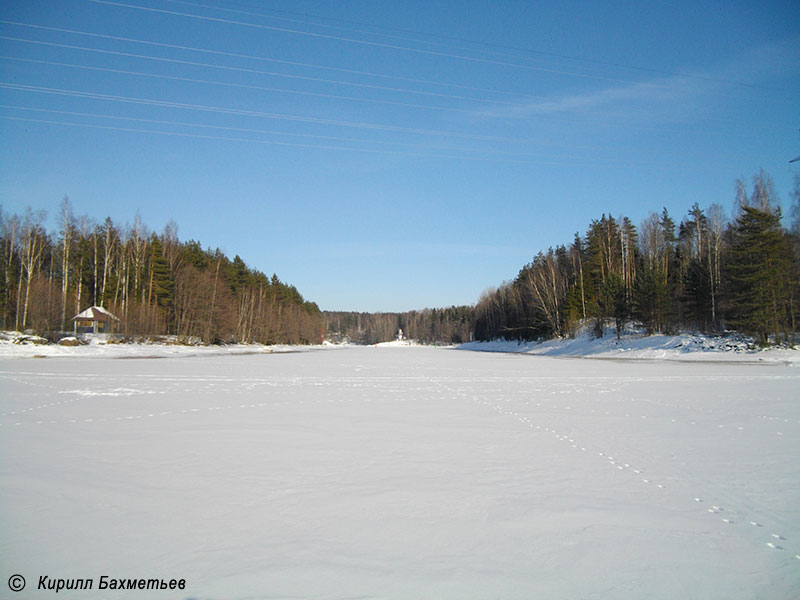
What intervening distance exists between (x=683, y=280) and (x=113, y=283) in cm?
6538

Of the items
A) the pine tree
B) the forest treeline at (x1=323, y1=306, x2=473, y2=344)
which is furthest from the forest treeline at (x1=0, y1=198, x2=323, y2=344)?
the forest treeline at (x1=323, y1=306, x2=473, y2=344)

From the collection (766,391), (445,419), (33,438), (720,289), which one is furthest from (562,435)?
(720,289)

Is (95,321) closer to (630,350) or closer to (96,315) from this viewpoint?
(96,315)

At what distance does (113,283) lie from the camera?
54.6m

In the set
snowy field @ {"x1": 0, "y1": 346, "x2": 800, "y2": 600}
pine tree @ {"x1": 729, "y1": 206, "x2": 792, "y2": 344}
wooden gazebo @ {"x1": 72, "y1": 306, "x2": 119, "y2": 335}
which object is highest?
pine tree @ {"x1": 729, "y1": 206, "x2": 792, "y2": 344}

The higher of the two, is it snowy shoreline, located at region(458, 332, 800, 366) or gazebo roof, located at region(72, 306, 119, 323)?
gazebo roof, located at region(72, 306, 119, 323)

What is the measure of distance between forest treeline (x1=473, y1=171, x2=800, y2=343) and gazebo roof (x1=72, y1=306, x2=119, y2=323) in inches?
2018

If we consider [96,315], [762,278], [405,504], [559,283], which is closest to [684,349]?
[762,278]

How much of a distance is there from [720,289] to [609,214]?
92.4 feet

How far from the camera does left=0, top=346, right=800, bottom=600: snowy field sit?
317 centimetres

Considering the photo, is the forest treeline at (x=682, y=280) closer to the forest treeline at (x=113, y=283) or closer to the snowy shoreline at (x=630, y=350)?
the snowy shoreline at (x=630, y=350)

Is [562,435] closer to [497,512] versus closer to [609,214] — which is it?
[497,512]

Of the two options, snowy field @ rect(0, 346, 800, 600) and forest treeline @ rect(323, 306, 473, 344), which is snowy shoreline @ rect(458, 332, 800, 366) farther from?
forest treeline @ rect(323, 306, 473, 344)

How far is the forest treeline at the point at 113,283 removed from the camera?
141ft
